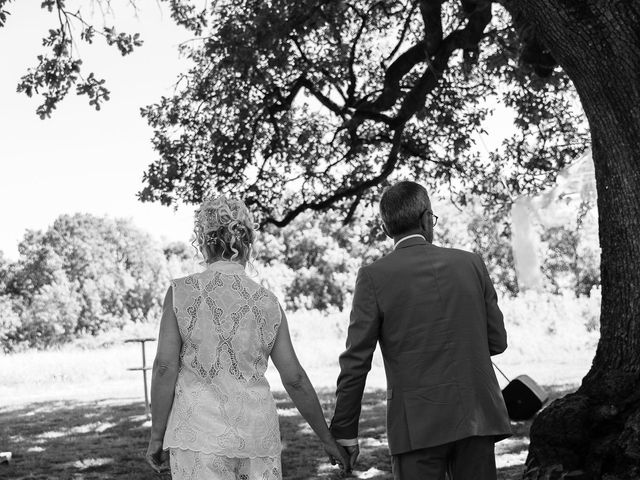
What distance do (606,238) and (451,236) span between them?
123 feet

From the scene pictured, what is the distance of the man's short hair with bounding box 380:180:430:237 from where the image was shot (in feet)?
11.0

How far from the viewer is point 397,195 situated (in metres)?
3.38

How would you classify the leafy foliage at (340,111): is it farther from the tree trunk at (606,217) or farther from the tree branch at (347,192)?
the tree trunk at (606,217)

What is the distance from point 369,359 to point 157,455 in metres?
0.95

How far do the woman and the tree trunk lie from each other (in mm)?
1738

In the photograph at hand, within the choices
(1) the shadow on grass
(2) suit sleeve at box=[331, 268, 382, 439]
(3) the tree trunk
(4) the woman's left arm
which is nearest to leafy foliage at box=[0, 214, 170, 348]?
(1) the shadow on grass

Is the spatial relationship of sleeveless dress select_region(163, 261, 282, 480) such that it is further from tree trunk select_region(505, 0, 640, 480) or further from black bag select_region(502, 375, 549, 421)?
black bag select_region(502, 375, 549, 421)

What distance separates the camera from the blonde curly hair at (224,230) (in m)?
3.39

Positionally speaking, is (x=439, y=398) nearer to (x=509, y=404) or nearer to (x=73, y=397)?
(x=509, y=404)

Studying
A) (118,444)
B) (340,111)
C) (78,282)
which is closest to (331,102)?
(340,111)

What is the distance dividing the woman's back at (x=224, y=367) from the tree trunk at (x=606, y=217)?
1.99 m

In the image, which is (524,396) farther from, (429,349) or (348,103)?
(348,103)

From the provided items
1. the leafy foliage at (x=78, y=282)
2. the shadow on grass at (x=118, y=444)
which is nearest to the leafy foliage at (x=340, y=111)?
the shadow on grass at (x=118, y=444)

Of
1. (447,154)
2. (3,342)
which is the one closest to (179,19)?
(447,154)
